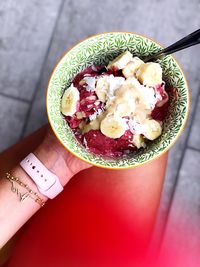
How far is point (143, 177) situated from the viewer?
0.99m

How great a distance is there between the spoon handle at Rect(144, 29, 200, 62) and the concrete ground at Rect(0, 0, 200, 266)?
0.61 m

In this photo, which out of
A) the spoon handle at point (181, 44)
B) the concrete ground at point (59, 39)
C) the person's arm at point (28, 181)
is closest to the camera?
the spoon handle at point (181, 44)

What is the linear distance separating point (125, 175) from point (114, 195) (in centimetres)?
5

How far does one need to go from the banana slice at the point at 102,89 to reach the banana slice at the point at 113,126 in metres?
0.04

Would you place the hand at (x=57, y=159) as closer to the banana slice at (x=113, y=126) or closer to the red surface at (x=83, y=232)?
the red surface at (x=83, y=232)

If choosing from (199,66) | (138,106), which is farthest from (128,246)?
(199,66)

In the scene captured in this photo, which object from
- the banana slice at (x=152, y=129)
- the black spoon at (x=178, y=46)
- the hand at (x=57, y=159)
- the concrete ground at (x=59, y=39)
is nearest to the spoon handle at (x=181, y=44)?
the black spoon at (x=178, y=46)

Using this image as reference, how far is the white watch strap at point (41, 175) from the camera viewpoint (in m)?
0.94

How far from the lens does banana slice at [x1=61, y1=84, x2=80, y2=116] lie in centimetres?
82

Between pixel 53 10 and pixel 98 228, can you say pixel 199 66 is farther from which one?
pixel 98 228

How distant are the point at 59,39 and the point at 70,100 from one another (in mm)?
722

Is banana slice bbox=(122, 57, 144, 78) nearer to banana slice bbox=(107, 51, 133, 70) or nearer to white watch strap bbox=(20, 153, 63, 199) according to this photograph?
banana slice bbox=(107, 51, 133, 70)

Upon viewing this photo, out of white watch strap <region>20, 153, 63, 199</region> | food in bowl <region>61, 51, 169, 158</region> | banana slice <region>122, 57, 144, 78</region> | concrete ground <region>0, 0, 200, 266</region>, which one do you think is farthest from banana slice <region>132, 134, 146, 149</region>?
concrete ground <region>0, 0, 200, 266</region>

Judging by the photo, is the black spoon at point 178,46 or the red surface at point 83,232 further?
the red surface at point 83,232
